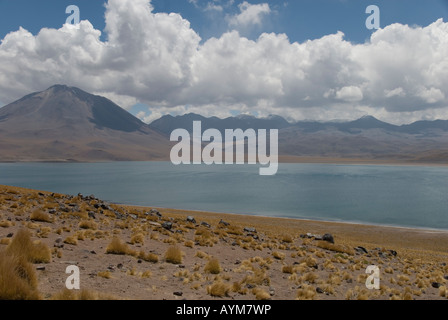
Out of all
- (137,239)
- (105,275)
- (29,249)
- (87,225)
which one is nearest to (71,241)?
(29,249)

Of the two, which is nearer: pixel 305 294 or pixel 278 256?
pixel 305 294

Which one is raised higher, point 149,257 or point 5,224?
point 5,224

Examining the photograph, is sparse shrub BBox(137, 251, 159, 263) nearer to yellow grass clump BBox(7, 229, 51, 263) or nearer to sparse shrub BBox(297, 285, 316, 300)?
yellow grass clump BBox(7, 229, 51, 263)

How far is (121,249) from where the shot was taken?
1165 cm

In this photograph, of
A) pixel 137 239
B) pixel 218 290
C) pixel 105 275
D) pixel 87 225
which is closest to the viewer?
pixel 218 290

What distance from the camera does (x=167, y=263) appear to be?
11.6 meters

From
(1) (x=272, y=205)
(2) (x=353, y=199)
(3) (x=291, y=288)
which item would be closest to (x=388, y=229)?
(1) (x=272, y=205)

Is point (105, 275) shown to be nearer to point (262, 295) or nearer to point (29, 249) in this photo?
point (29, 249)

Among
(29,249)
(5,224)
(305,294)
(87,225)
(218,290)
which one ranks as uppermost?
(5,224)

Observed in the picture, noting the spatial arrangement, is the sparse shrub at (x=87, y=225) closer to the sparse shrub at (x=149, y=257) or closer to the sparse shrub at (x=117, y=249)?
the sparse shrub at (x=117, y=249)

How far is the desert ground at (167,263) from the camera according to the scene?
7949 mm

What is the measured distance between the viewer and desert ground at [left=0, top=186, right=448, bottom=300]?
26.1 feet

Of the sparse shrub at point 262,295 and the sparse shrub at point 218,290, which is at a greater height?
the sparse shrub at point 218,290

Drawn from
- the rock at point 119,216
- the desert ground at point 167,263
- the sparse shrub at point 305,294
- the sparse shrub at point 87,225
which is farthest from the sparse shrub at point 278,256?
the rock at point 119,216
